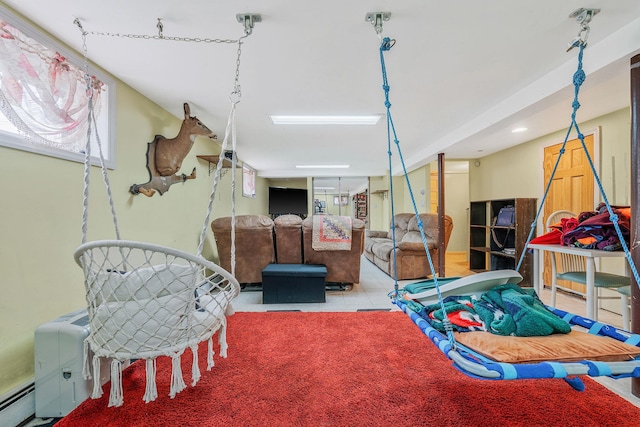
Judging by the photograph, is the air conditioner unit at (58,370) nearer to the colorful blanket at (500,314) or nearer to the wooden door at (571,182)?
the colorful blanket at (500,314)

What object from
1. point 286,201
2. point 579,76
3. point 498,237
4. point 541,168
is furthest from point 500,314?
point 286,201

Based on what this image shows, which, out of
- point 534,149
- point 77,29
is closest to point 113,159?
point 77,29

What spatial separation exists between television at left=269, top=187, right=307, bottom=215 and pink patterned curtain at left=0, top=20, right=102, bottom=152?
18.3 feet

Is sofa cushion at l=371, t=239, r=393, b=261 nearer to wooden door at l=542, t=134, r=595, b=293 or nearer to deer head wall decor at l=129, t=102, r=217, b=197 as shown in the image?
wooden door at l=542, t=134, r=595, b=293

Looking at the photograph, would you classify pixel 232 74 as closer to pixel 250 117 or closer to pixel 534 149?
pixel 250 117

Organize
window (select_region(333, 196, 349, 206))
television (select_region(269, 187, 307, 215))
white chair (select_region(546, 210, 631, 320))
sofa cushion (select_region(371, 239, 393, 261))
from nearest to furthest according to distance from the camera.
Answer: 1. white chair (select_region(546, 210, 631, 320))
2. sofa cushion (select_region(371, 239, 393, 261))
3. television (select_region(269, 187, 307, 215))
4. window (select_region(333, 196, 349, 206))

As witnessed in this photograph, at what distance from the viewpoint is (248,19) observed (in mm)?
1487

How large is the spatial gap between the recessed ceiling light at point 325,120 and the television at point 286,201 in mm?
4220

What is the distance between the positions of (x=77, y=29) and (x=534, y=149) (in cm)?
538

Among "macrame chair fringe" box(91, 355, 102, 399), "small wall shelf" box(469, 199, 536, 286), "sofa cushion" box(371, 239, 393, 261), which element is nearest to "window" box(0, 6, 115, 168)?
"macrame chair fringe" box(91, 355, 102, 399)

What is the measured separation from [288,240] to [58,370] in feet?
7.69

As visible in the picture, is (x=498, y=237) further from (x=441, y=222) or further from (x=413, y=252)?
(x=413, y=252)

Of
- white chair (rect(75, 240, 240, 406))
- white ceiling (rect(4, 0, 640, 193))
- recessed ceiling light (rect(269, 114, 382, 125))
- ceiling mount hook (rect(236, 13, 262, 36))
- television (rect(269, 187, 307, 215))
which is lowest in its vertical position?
white chair (rect(75, 240, 240, 406))

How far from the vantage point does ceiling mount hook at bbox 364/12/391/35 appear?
1.46 metres
